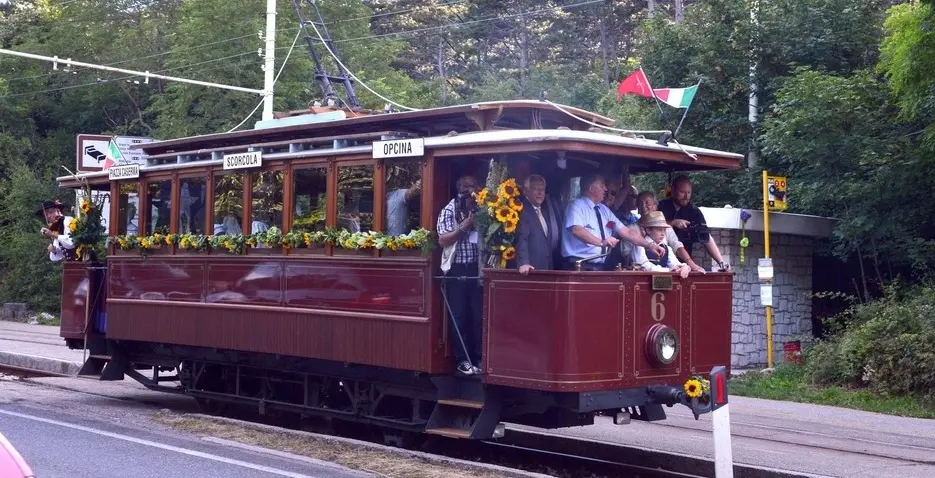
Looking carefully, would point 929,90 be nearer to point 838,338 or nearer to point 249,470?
point 838,338

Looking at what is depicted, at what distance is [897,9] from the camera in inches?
639

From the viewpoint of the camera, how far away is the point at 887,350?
14781mm

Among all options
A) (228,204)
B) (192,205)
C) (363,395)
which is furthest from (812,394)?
(192,205)

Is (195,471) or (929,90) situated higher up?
(929,90)

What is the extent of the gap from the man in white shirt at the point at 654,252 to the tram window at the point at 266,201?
3774 millimetres

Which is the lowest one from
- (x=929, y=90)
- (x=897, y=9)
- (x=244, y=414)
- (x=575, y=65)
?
(x=244, y=414)

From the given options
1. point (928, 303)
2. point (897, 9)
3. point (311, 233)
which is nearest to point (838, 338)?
point (928, 303)

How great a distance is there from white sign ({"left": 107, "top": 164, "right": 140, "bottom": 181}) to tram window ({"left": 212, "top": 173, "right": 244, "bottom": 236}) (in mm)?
1655

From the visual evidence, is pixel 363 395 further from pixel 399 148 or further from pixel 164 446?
pixel 399 148

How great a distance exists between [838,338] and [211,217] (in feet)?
30.4

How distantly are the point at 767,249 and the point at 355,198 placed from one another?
7.87 m

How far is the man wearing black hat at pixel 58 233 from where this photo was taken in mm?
14453

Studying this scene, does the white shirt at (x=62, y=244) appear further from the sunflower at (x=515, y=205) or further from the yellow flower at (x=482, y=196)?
Result: the sunflower at (x=515, y=205)

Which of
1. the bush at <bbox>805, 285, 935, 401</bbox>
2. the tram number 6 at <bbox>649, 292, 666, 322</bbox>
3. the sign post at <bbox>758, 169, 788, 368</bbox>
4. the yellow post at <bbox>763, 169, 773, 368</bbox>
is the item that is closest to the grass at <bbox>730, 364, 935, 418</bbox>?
the bush at <bbox>805, 285, 935, 401</bbox>
